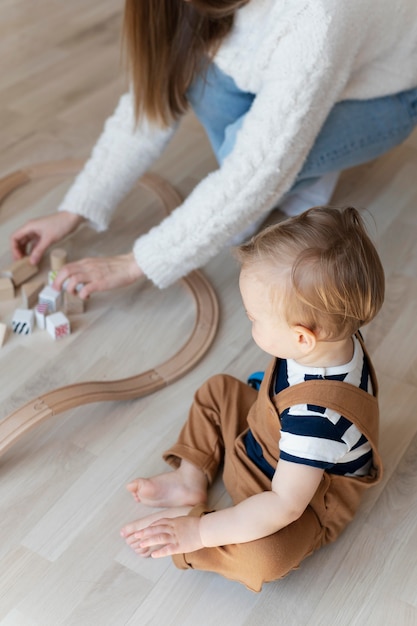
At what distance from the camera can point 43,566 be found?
1.06m

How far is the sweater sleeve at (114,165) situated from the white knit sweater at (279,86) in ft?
0.66

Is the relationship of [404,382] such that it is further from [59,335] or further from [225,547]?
[59,335]

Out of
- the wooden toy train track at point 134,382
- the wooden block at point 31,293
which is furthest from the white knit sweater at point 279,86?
the wooden block at point 31,293

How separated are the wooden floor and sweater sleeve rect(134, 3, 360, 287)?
6.6 inches

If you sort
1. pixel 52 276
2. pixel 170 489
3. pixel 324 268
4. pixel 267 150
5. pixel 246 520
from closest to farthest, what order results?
pixel 324 268 < pixel 246 520 < pixel 170 489 < pixel 267 150 < pixel 52 276

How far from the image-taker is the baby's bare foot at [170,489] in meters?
1.14

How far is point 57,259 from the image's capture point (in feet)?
4.90

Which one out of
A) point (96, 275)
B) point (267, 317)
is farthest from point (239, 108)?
point (267, 317)

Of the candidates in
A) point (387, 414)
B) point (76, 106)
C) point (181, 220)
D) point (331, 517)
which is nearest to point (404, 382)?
point (387, 414)

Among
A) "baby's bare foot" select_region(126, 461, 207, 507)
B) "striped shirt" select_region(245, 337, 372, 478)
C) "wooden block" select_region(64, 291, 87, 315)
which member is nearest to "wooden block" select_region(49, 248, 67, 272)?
"wooden block" select_region(64, 291, 87, 315)

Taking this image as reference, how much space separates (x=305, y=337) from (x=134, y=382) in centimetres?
46

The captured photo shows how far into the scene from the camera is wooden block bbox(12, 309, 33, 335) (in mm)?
1388

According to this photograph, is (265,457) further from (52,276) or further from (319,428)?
(52,276)

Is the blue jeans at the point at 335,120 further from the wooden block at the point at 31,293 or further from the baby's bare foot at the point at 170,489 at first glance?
the baby's bare foot at the point at 170,489
